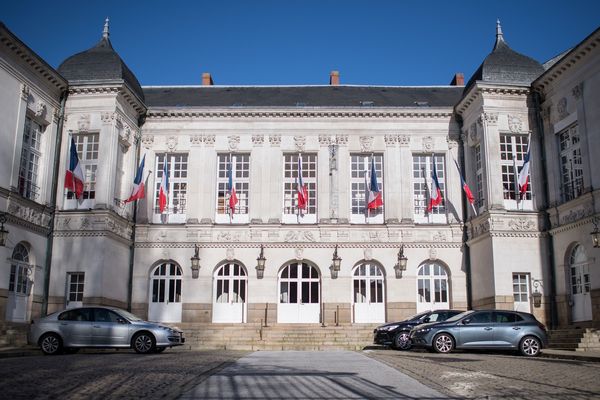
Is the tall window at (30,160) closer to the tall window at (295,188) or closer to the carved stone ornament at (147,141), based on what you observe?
the carved stone ornament at (147,141)

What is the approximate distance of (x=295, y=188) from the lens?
96.1 ft

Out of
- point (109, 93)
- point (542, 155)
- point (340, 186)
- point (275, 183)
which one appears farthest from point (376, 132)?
point (109, 93)

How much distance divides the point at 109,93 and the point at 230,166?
5.79m

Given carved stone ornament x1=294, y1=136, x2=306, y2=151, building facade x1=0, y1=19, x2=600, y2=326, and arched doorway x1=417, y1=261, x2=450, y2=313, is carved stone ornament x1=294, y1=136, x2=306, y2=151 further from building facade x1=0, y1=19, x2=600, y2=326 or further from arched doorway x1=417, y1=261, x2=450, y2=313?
arched doorway x1=417, y1=261, x2=450, y2=313

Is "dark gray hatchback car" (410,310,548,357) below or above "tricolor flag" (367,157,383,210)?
below

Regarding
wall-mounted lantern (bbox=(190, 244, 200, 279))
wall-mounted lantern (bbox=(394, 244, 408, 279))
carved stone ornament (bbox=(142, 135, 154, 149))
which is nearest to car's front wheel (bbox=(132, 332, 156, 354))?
wall-mounted lantern (bbox=(190, 244, 200, 279))

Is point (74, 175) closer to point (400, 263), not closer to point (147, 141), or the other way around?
point (147, 141)

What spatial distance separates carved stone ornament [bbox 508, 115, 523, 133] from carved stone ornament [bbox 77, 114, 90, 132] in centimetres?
1697

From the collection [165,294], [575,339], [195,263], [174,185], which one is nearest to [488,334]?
[575,339]

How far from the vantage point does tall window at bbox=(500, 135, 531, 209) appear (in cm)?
2627

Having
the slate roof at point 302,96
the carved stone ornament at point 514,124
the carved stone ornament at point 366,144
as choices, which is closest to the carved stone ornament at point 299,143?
the slate roof at point 302,96

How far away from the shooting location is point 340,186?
94.8 ft

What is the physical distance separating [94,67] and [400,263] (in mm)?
15015

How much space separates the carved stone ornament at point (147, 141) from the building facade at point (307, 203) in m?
0.20
